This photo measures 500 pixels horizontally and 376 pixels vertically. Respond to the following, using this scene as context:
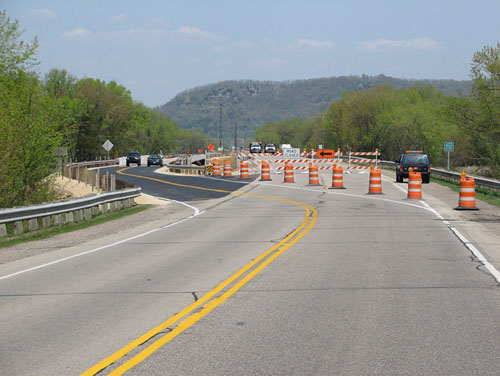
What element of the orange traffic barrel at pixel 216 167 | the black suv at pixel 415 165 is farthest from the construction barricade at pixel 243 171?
the black suv at pixel 415 165

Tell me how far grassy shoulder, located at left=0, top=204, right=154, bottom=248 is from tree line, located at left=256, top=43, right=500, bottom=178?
31.7 metres

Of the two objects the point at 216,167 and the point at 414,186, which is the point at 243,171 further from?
the point at 414,186

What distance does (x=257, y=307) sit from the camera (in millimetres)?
7809

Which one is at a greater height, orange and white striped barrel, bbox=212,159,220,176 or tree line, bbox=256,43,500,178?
tree line, bbox=256,43,500,178

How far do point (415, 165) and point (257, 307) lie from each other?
31.2 metres

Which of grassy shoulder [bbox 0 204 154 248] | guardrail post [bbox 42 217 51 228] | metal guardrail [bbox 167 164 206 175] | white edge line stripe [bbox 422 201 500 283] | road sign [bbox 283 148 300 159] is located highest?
road sign [bbox 283 148 300 159]

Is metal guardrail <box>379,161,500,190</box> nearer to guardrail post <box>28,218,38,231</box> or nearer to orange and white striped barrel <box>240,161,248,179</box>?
orange and white striped barrel <box>240,161,248,179</box>

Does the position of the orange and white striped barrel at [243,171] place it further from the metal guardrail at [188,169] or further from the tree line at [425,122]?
the tree line at [425,122]

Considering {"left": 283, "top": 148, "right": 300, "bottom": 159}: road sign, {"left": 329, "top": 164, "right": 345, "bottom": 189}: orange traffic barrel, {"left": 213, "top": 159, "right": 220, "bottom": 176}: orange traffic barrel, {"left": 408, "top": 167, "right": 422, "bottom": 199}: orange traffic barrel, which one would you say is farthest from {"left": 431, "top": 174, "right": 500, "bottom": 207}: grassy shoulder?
{"left": 213, "top": 159, "right": 220, "bottom": 176}: orange traffic barrel

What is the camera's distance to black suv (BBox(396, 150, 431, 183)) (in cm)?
3700

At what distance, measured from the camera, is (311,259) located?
11.7 meters

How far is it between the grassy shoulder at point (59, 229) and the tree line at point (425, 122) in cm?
3167

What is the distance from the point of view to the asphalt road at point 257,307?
568 cm

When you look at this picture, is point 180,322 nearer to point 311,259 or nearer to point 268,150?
point 311,259
